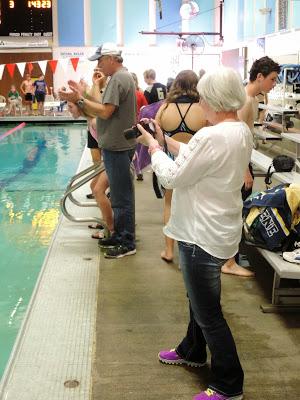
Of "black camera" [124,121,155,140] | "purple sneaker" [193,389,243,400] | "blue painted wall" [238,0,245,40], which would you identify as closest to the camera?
"purple sneaker" [193,389,243,400]

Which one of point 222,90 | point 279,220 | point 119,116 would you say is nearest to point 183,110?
point 119,116

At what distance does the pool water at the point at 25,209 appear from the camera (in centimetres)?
369

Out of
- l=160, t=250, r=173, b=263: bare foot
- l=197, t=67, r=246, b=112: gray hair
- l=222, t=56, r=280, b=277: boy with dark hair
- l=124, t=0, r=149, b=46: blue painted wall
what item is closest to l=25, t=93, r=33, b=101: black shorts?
l=124, t=0, r=149, b=46: blue painted wall

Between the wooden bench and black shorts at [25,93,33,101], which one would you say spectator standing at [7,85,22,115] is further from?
the wooden bench

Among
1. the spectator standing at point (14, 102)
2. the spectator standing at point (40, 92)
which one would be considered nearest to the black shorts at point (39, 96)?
the spectator standing at point (40, 92)

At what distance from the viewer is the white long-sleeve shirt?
1907mm

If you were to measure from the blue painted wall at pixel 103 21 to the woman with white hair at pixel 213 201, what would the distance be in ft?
59.0

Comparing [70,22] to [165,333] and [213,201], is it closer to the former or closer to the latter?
[165,333]

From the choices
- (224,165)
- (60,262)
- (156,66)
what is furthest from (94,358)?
(156,66)

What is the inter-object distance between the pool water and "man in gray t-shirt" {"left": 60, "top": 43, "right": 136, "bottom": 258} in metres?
0.96

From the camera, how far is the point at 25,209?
613 cm

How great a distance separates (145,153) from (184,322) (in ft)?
6.85

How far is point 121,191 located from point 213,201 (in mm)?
1951

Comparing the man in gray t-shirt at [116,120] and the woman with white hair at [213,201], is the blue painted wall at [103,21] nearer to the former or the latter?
the man in gray t-shirt at [116,120]
